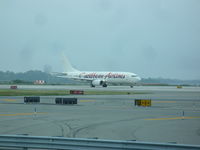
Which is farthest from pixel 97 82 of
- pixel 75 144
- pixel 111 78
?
pixel 75 144

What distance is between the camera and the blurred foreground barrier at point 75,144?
12.0 meters

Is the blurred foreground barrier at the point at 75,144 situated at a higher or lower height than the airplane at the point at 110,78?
lower

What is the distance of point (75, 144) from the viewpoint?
1272 cm

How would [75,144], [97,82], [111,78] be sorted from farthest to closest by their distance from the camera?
[111,78] < [97,82] < [75,144]

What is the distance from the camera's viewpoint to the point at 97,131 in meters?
19.1

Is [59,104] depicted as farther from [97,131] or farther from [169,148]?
[169,148]

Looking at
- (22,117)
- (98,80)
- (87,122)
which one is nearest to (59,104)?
(22,117)

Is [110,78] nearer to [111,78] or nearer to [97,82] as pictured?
[111,78]

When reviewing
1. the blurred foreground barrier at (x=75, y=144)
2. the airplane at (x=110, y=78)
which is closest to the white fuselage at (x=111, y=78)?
the airplane at (x=110, y=78)

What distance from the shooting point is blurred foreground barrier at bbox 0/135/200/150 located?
39.2 feet

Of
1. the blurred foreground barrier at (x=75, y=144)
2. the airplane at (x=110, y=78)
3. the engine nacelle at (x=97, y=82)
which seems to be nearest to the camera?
the blurred foreground barrier at (x=75, y=144)

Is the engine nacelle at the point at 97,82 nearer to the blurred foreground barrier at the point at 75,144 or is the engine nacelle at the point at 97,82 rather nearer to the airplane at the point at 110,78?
the airplane at the point at 110,78

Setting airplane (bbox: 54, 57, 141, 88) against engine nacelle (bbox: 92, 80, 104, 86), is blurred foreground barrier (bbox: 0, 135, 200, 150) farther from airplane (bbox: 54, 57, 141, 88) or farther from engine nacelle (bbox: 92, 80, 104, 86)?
airplane (bbox: 54, 57, 141, 88)

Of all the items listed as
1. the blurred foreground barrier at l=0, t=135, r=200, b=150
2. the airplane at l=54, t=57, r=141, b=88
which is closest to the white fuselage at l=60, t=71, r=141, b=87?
the airplane at l=54, t=57, r=141, b=88
